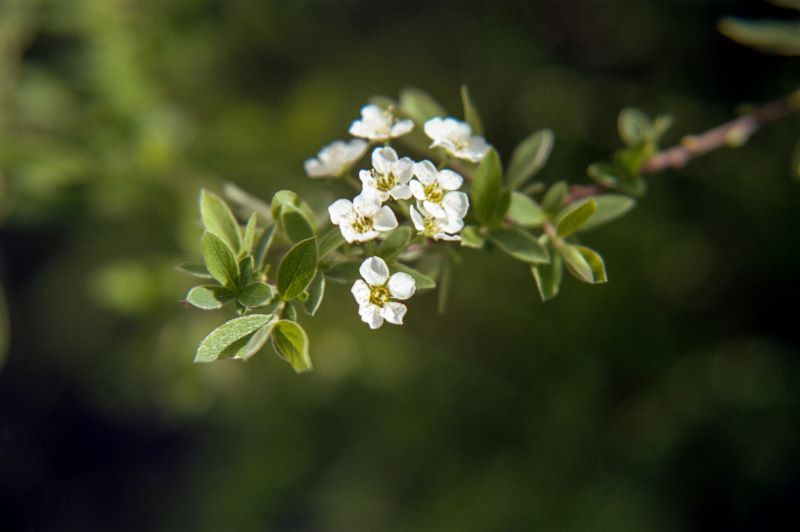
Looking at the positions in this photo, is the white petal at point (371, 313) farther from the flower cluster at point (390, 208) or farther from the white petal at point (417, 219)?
the white petal at point (417, 219)

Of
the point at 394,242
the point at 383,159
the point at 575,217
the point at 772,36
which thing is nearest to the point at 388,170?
the point at 383,159

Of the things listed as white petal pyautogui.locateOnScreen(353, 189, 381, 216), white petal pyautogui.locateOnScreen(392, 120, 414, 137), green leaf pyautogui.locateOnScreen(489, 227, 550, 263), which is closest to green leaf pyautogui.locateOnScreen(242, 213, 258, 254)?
white petal pyautogui.locateOnScreen(353, 189, 381, 216)

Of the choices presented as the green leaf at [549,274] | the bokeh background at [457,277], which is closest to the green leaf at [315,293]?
the green leaf at [549,274]

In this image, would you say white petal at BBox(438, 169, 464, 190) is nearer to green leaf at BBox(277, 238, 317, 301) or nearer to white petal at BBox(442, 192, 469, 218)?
white petal at BBox(442, 192, 469, 218)

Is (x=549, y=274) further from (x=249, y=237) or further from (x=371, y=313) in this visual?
(x=249, y=237)

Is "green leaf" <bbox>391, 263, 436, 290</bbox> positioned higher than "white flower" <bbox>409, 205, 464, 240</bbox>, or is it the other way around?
"white flower" <bbox>409, 205, 464, 240</bbox>
